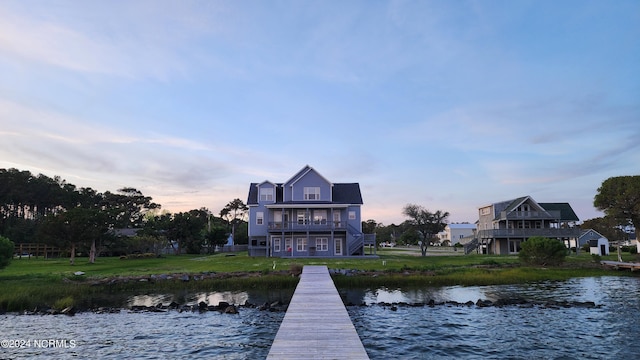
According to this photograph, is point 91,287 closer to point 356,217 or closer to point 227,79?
point 227,79

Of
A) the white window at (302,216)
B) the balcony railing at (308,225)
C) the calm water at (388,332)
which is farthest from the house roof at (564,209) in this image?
the calm water at (388,332)

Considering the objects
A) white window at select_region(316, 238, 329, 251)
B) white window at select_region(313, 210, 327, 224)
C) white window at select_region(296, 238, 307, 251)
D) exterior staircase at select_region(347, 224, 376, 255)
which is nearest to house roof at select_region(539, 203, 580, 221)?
exterior staircase at select_region(347, 224, 376, 255)

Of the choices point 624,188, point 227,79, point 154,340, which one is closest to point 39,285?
point 154,340

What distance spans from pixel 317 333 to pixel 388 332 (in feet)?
19.5

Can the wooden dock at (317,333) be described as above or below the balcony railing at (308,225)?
below

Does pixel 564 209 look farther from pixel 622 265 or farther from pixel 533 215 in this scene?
pixel 622 265

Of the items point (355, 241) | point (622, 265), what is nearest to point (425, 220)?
point (355, 241)

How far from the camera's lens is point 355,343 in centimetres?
1038

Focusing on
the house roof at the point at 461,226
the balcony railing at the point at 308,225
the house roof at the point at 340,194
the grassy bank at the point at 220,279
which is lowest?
the grassy bank at the point at 220,279

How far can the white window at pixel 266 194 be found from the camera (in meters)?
47.4

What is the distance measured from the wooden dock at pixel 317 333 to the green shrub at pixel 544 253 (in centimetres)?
2514

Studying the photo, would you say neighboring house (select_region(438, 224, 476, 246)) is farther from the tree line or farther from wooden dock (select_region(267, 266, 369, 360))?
wooden dock (select_region(267, 266, 369, 360))

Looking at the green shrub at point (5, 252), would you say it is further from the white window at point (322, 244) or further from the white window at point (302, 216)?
the white window at point (322, 244)

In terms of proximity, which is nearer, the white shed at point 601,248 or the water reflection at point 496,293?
the water reflection at point 496,293
